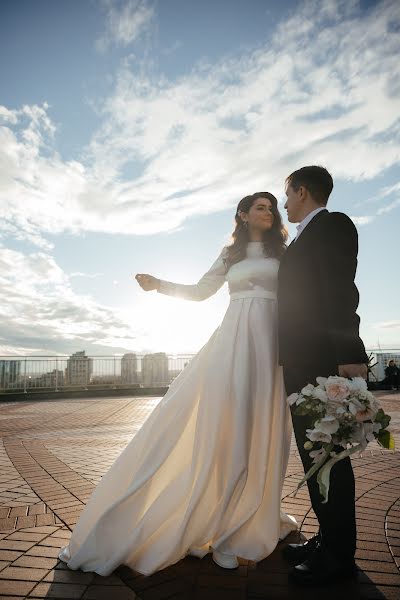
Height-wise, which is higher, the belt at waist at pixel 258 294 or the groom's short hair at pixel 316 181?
the groom's short hair at pixel 316 181

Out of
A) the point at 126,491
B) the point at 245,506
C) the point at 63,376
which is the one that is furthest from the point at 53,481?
the point at 63,376

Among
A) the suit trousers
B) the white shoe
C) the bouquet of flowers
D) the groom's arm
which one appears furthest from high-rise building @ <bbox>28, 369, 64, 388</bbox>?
the bouquet of flowers

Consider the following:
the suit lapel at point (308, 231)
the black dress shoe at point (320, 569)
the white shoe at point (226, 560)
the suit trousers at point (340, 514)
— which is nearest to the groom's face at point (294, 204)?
the suit lapel at point (308, 231)

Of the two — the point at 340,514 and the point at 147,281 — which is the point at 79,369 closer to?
the point at 147,281

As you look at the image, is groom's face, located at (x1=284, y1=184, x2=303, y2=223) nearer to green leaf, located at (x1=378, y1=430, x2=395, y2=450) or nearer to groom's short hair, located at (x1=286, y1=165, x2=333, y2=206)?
groom's short hair, located at (x1=286, y1=165, x2=333, y2=206)

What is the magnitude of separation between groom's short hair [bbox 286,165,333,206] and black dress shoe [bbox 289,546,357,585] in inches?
73.6

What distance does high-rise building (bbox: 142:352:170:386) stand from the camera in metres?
17.2

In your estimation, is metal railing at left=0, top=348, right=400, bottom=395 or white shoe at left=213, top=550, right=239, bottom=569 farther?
metal railing at left=0, top=348, right=400, bottom=395

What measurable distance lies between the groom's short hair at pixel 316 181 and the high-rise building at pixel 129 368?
49.7 ft

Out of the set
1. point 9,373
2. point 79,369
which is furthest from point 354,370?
point 79,369

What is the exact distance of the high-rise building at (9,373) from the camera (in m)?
14.9

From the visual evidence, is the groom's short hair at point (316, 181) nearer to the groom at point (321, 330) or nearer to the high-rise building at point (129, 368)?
the groom at point (321, 330)

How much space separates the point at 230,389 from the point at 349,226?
1107mm

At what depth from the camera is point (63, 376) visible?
16141 mm
